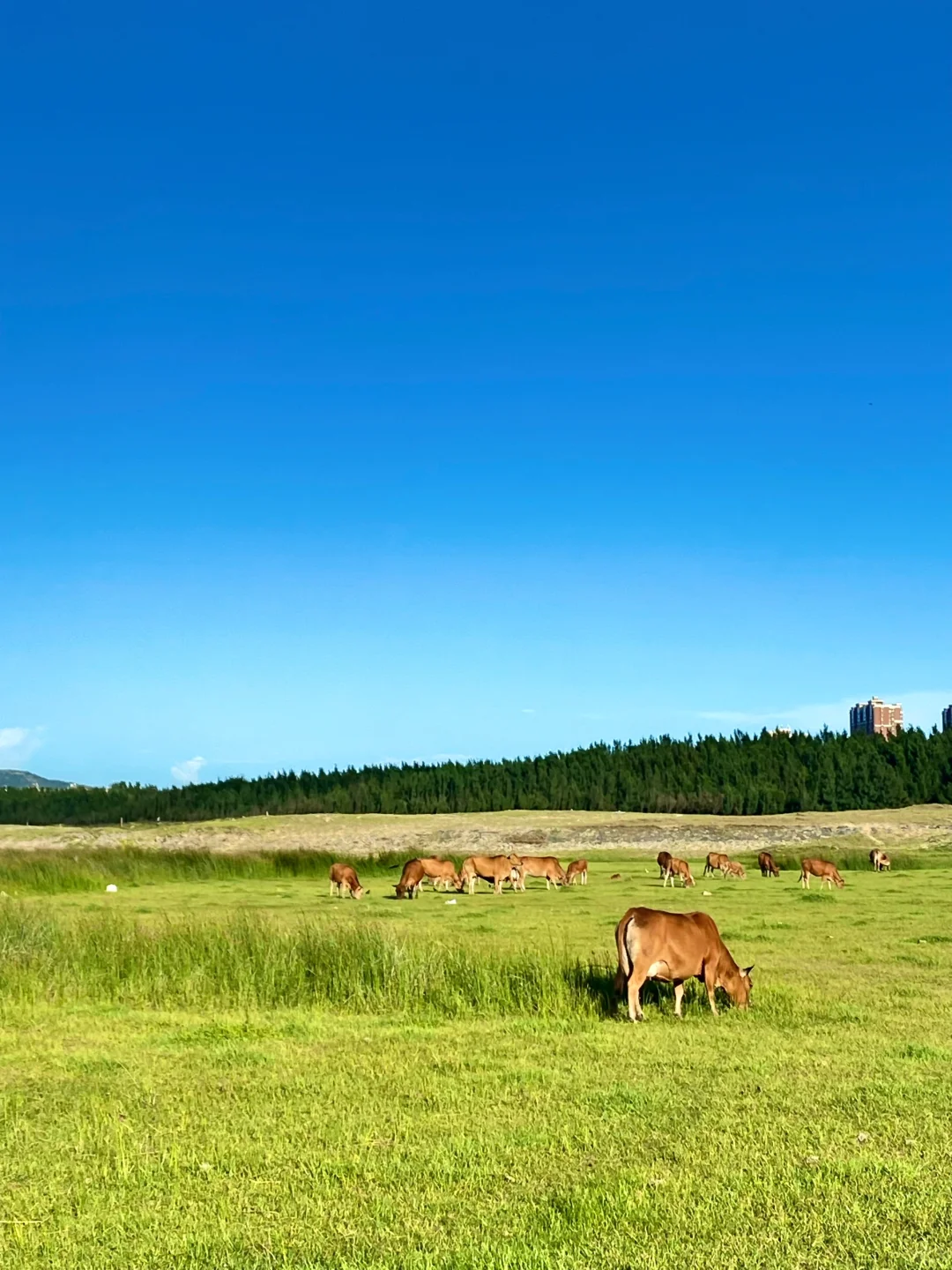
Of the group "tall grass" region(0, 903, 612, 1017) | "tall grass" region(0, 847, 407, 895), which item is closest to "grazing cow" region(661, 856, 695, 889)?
"tall grass" region(0, 847, 407, 895)

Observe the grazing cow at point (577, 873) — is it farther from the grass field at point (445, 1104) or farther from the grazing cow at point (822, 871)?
the grass field at point (445, 1104)

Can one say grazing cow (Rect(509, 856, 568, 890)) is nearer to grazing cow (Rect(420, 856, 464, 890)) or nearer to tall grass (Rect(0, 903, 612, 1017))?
grazing cow (Rect(420, 856, 464, 890))

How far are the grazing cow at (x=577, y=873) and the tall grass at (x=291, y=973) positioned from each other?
21.6 metres

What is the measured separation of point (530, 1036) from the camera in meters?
12.0

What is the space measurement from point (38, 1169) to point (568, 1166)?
365cm

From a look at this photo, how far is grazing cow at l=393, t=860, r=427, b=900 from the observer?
32312 mm

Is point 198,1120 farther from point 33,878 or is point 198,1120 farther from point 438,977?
point 33,878

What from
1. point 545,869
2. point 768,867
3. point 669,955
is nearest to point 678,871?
point 545,869

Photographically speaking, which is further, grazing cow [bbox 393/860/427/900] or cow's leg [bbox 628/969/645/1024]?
grazing cow [bbox 393/860/427/900]

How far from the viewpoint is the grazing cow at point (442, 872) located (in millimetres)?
34406

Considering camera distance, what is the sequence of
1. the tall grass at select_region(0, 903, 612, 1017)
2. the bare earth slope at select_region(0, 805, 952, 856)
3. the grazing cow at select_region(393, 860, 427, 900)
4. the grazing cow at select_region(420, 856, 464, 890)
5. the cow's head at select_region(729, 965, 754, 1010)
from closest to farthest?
1. the cow's head at select_region(729, 965, 754, 1010)
2. the tall grass at select_region(0, 903, 612, 1017)
3. the grazing cow at select_region(393, 860, 427, 900)
4. the grazing cow at select_region(420, 856, 464, 890)
5. the bare earth slope at select_region(0, 805, 952, 856)

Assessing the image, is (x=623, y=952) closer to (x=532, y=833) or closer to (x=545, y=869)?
(x=545, y=869)

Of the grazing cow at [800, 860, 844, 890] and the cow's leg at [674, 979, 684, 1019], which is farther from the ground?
the cow's leg at [674, 979, 684, 1019]

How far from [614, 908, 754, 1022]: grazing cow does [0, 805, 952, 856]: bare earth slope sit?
39.4 meters
